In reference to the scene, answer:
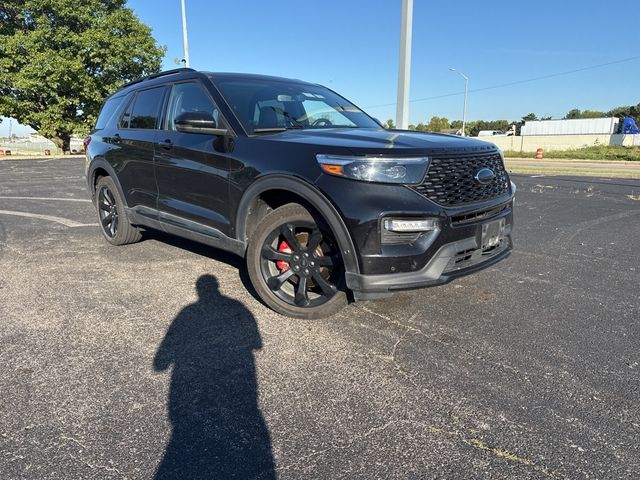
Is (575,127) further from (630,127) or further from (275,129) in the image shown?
(275,129)

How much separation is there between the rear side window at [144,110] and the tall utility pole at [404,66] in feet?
22.7

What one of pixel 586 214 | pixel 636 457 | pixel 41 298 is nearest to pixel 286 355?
pixel 636 457

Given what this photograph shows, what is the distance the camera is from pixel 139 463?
80.5 inches

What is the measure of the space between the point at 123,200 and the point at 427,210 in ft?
12.3

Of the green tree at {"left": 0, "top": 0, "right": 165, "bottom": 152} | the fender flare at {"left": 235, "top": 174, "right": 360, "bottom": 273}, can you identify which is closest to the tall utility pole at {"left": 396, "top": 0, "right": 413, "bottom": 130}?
the fender flare at {"left": 235, "top": 174, "right": 360, "bottom": 273}

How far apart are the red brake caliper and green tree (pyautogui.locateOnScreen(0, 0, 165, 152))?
2742 centimetres

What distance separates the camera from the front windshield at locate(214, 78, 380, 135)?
3.93 m

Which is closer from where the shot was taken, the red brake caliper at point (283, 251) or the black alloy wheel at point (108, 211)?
the red brake caliper at point (283, 251)

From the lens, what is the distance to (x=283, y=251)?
362 centimetres

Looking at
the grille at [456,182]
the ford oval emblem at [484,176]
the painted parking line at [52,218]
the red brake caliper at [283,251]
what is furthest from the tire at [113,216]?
the ford oval emblem at [484,176]

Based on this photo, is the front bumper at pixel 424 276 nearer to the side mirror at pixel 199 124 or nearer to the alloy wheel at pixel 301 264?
the alloy wheel at pixel 301 264

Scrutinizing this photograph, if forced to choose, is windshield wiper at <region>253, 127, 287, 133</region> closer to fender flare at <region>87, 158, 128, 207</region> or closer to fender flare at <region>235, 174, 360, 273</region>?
fender flare at <region>235, 174, 360, 273</region>

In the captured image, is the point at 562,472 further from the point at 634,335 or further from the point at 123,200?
the point at 123,200

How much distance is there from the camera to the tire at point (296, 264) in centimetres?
334
